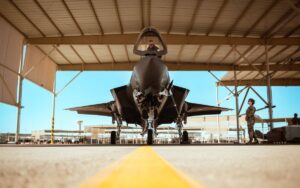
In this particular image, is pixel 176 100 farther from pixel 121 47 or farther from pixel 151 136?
pixel 121 47

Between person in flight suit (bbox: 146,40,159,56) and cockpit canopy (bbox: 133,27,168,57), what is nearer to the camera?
person in flight suit (bbox: 146,40,159,56)

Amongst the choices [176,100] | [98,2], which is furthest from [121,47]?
[176,100]

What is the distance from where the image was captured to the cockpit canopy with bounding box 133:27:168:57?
783cm

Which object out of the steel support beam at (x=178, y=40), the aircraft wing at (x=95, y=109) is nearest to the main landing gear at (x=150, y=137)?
the aircraft wing at (x=95, y=109)

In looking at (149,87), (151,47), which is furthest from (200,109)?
(149,87)

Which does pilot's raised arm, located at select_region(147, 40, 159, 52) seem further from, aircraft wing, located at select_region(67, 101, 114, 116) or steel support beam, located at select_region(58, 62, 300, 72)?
steel support beam, located at select_region(58, 62, 300, 72)

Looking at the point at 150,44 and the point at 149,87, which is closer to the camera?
the point at 149,87

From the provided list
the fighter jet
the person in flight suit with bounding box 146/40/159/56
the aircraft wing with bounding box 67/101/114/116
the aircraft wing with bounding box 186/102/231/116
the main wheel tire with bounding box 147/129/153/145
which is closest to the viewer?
the fighter jet

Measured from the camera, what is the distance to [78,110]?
1468cm

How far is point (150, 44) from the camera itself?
26.0ft

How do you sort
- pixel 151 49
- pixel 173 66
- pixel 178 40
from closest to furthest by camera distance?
pixel 151 49
pixel 178 40
pixel 173 66

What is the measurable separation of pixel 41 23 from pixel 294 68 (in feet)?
63.8

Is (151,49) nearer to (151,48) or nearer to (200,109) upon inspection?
(151,48)

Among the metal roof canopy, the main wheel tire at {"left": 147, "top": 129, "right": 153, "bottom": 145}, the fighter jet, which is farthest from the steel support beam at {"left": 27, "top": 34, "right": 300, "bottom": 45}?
the main wheel tire at {"left": 147, "top": 129, "right": 153, "bottom": 145}
